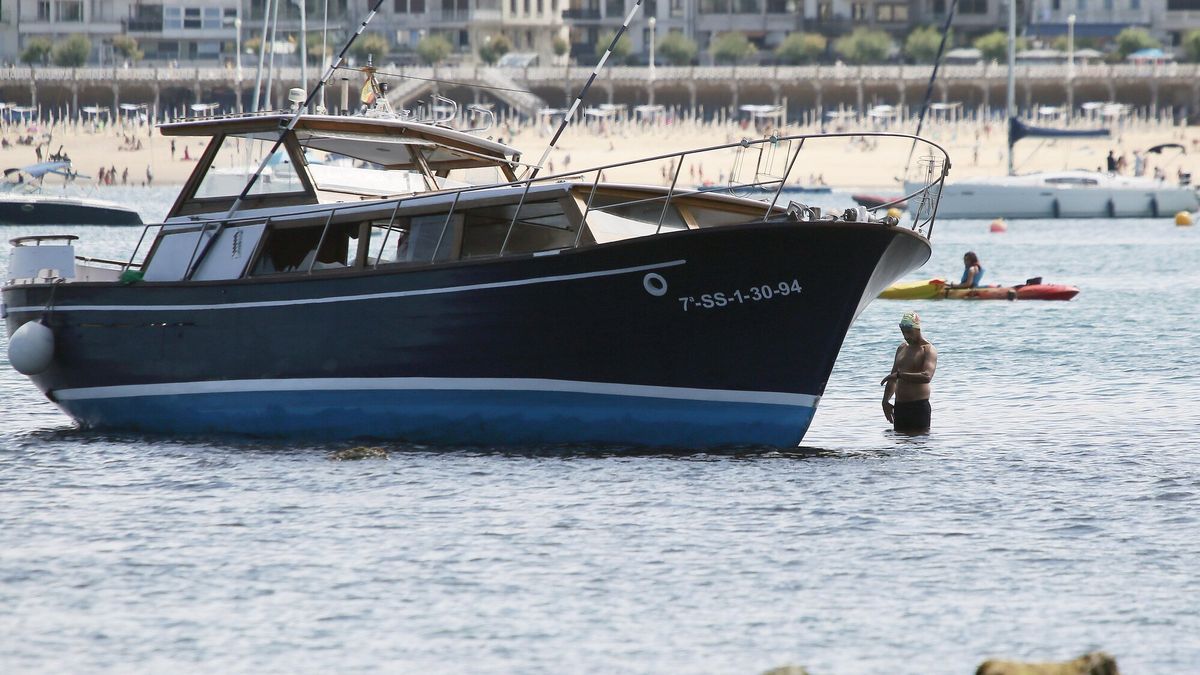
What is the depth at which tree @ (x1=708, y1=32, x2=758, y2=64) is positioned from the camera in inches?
5763

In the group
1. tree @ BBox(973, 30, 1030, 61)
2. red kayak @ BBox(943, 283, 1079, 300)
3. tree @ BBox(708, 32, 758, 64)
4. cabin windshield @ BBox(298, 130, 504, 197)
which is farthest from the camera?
tree @ BBox(708, 32, 758, 64)

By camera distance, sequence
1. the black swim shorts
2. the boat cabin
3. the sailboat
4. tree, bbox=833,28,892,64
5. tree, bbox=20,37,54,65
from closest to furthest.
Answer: the boat cabin < the black swim shorts < the sailboat < tree, bbox=833,28,892,64 < tree, bbox=20,37,54,65

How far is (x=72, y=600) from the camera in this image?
1570cm

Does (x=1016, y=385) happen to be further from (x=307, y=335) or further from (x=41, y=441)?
(x=41, y=441)

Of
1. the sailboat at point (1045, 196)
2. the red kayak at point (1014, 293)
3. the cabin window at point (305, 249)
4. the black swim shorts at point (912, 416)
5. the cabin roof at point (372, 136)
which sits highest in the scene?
the cabin roof at point (372, 136)

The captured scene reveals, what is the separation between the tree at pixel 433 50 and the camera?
148 meters

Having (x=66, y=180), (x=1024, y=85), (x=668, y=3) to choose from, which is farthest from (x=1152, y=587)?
(x=668, y=3)

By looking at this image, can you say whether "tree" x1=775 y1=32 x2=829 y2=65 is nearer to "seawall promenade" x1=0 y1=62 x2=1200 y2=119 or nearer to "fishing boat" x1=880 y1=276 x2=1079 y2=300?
"seawall promenade" x1=0 y1=62 x2=1200 y2=119

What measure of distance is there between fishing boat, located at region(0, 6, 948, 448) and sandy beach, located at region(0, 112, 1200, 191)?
7676 cm

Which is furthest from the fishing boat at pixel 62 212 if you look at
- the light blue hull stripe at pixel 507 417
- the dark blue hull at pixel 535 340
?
the light blue hull stripe at pixel 507 417

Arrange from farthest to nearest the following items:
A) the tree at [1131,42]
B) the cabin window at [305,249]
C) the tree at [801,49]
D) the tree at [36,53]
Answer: the tree at [36,53], the tree at [801,49], the tree at [1131,42], the cabin window at [305,249]

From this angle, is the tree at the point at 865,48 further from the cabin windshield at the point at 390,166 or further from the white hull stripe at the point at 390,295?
the white hull stripe at the point at 390,295

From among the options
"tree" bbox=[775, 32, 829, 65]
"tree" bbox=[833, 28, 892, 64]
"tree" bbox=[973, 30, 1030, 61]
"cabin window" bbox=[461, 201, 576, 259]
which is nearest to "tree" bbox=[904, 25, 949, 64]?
"tree" bbox=[833, 28, 892, 64]

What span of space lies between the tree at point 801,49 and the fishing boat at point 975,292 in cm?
10364
